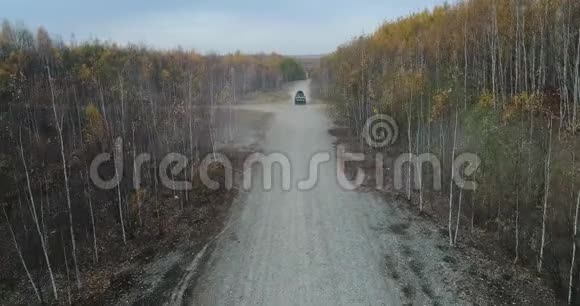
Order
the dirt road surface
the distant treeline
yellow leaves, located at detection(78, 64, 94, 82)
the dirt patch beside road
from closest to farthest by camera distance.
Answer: the dirt patch beside road, the dirt road surface, yellow leaves, located at detection(78, 64, 94, 82), the distant treeline

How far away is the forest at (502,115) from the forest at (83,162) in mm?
11845

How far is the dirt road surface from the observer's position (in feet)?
50.6

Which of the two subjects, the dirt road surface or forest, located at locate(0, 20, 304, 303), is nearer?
the dirt road surface

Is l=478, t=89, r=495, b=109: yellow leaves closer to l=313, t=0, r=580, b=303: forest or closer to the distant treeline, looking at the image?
l=313, t=0, r=580, b=303: forest

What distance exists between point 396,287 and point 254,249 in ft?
20.1

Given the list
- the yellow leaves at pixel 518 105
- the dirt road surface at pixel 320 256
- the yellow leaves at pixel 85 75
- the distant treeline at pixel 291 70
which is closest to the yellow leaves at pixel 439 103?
the yellow leaves at pixel 518 105

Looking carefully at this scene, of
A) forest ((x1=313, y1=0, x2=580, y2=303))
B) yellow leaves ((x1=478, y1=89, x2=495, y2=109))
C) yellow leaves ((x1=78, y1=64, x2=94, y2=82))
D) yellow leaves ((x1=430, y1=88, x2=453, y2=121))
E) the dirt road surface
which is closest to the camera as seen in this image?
the dirt road surface

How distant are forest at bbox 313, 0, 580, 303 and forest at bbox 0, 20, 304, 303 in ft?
38.9

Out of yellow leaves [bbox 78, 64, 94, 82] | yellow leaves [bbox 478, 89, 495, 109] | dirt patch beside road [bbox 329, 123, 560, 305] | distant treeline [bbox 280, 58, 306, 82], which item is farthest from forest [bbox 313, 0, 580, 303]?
distant treeline [bbox 280, 58, 306, 82]

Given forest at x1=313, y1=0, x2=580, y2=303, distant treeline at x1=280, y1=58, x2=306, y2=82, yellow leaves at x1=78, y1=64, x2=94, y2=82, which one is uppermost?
distant treeline at x1=280, y1=58, x2=306, y2=82

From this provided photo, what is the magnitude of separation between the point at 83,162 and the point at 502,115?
84.2 feet

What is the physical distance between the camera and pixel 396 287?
1571 centimetres

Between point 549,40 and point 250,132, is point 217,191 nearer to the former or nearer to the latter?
point 250,132

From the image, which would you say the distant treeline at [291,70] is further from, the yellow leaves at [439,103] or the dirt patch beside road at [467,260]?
the dirt patch beside road at [467,260]
